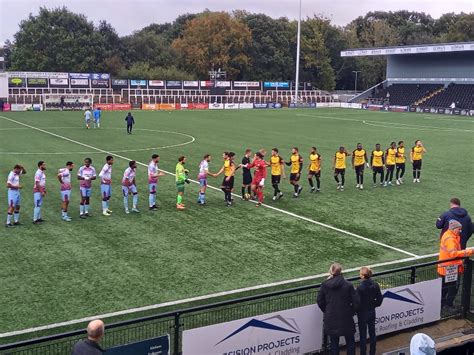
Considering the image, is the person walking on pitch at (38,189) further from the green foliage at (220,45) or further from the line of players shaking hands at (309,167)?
the green foliage at (220,45)

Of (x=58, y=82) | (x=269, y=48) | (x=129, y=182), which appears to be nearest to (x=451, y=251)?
(x=129, y=182)

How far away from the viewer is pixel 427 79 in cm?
7738

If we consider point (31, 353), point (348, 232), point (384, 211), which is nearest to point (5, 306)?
point (31, 353)

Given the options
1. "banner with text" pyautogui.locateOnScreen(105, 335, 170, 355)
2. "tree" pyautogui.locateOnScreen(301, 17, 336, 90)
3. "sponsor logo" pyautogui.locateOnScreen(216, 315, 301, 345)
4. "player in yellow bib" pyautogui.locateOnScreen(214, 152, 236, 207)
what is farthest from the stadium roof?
"banner with text" pyautogui.locateOnScreen(105, 335, 170, 355)

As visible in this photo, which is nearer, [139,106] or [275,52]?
[139,106]

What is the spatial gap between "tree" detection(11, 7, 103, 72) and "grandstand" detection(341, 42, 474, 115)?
40283 millimetres

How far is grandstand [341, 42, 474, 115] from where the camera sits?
68438mm

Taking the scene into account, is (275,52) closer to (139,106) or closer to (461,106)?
(139,106)

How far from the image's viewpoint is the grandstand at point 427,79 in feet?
225

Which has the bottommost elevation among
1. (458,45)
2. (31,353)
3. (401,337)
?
(401,337)

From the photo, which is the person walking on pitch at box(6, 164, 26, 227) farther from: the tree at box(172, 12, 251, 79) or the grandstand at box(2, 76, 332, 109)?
the tree at box(172, 12, 251, 79)

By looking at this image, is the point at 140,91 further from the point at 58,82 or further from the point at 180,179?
the point at 180,179

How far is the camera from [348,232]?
15906mm

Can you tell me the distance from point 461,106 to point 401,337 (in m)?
63.1
